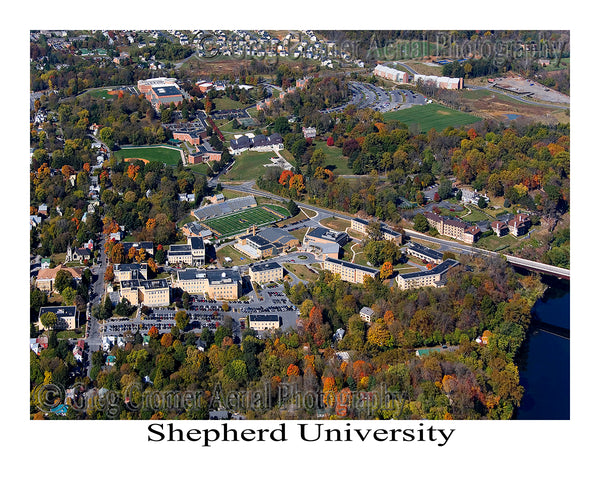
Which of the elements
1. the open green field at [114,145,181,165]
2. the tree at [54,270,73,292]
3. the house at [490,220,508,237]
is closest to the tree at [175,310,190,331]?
the tree at [54,270,73,292]

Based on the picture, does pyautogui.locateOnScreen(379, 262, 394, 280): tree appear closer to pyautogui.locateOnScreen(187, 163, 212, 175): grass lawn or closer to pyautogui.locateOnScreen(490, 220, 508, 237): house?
pyautogui.locateOnScreen(490, 220, 508, 237): house

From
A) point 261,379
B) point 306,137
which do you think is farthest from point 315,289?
point 306,137

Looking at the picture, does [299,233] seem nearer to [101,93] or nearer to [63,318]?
[63,318]

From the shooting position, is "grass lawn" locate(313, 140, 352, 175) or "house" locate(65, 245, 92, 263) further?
"grass lawn" locate(313, 140, 352, 175)

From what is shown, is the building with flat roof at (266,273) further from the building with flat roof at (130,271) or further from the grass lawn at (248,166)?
the grass lawn at (248,166)

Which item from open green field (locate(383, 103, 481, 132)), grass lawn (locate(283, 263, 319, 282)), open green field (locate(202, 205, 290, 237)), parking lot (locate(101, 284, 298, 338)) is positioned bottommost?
parking lot (locate(101, 284, 298, 338))

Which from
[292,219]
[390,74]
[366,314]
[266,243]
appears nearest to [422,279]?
[366,314]

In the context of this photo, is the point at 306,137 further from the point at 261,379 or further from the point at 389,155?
the point at 261,379
